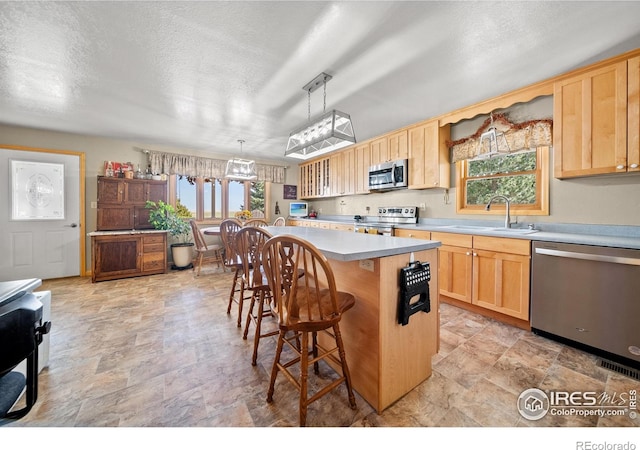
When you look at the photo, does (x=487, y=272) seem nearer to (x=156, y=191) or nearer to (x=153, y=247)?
(x=153, y=247)

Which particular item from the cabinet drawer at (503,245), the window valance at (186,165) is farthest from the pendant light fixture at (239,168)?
the cabinet drawer at (503,245)

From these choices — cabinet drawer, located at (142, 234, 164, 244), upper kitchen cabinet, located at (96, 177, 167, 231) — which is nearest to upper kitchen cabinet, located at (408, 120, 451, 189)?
cabinet drawer, located at (142, 234, 164, 244)

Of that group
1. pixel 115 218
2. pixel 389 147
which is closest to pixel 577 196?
pixel 389 147

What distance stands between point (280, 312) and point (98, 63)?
8.72 feet

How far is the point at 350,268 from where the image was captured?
5.09 feet

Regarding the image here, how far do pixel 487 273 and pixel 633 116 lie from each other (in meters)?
1.66

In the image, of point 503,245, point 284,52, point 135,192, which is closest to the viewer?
point 284,52

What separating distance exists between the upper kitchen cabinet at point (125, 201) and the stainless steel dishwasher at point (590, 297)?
554cm

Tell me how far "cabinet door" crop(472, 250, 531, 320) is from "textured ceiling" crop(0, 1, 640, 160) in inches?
68.5

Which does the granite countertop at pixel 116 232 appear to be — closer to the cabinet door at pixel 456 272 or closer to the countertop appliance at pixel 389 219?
the countertop appliance at pixel 389 219

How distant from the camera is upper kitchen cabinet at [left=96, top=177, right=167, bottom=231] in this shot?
13.6ft

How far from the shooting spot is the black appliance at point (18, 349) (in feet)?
2.49

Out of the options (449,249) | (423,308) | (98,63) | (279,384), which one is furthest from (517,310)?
(98,63)

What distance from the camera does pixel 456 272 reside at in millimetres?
2826
